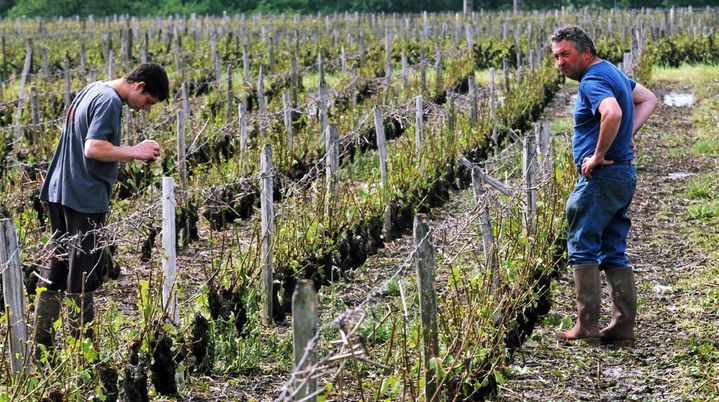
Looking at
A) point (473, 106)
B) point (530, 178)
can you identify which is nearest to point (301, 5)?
point (473, 106)

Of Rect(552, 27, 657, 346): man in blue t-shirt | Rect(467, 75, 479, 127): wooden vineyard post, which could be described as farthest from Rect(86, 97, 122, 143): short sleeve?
Rect(467, 75, 479, 127): wooden vineyard post

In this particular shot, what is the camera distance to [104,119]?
198 inches

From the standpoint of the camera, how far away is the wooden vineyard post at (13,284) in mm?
4375

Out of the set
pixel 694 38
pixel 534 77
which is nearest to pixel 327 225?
pixel 534 77

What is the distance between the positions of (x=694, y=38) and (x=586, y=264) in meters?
22.9

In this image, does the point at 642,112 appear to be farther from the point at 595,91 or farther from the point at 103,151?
the point at 103,151

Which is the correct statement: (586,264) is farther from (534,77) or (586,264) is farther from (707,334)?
(534,77)

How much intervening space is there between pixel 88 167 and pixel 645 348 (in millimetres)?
2923

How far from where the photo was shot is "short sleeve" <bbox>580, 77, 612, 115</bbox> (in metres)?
5.30

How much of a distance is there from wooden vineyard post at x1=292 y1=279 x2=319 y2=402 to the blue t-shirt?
110 inches

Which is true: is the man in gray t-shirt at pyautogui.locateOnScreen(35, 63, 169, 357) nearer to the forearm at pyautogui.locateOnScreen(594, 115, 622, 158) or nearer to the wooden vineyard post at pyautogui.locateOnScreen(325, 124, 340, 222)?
the forearm at pyautogui.locateOnScreen(594, 115, 622, 158)

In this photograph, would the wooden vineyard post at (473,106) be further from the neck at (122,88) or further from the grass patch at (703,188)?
the neck at (122,88)

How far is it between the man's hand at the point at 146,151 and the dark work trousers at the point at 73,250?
355 mm

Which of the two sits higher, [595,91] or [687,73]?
[595,91]
